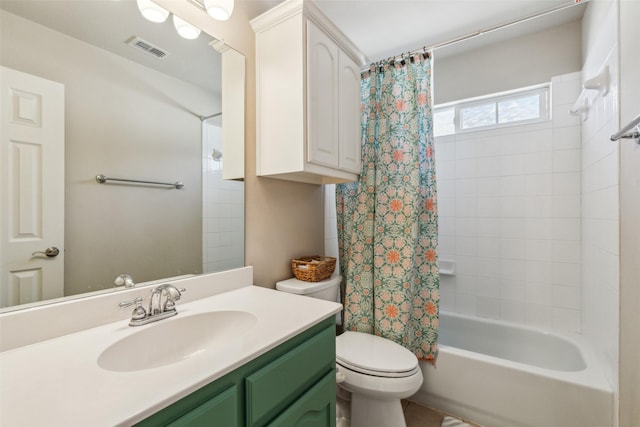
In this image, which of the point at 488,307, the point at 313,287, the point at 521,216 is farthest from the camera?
the point at 488,307

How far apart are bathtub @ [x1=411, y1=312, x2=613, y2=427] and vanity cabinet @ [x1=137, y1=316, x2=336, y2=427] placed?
3.19 ft

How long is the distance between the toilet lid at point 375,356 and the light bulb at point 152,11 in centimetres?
171

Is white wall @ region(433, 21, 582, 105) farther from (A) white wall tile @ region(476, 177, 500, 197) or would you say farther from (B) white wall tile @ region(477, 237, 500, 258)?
(B) white wall tile @ region(477, 237, 500, 258)

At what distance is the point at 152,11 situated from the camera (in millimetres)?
1072

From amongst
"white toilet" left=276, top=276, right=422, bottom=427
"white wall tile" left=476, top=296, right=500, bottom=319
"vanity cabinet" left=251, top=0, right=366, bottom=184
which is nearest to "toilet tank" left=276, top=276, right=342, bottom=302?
"white toilet" left=276, top=276, right=422, bottom=427

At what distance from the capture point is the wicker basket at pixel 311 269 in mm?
1595

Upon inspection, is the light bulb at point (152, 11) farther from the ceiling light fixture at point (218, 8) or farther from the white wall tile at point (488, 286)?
the white wall tile at point (488, 286)

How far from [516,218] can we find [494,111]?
0.86 meters

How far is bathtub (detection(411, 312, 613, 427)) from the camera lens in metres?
1.34

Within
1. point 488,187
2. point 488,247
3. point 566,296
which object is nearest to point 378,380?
point 488,247

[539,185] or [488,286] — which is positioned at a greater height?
[539,185]

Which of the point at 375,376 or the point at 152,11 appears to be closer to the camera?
the point at 152,11

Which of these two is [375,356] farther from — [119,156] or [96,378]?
[119,156]

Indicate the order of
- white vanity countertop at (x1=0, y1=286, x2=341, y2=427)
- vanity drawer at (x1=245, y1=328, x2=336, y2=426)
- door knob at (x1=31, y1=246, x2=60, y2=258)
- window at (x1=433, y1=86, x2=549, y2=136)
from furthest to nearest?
window at (x1=433, y1=86, x2=549, y2=136), door knob at (x1=31, y1=246, x2=60, y2=258), vanity drawer at (x1=245, y1=328, x2=336, y2=426), white vanity countertop at (x1=0, y1=286, x2=341, y2=427)
